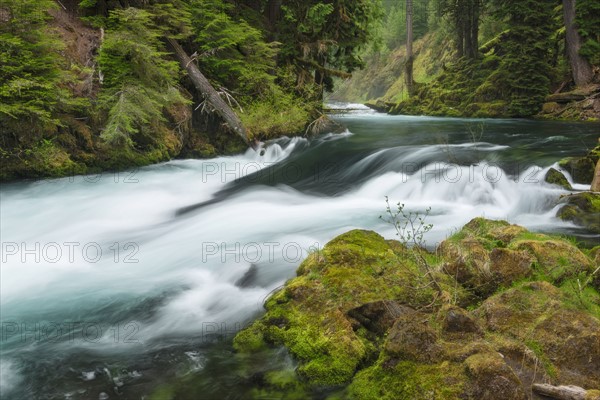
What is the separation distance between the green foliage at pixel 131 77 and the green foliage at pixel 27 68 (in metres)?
1.23

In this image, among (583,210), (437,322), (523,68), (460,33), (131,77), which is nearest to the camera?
(437,322)

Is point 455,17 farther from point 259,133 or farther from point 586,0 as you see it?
point 259,133

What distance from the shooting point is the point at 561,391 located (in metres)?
2.89

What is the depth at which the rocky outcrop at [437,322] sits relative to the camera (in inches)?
127

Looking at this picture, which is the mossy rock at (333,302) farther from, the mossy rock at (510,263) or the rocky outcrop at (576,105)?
the rocky outcrop at (576,105)

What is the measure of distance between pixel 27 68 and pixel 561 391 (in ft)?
31.7

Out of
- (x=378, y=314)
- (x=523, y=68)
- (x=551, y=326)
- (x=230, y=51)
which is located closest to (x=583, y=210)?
(x=551, y=326)

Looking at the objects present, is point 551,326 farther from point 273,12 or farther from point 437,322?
point 273,12

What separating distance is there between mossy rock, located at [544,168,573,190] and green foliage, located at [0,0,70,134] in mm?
9803

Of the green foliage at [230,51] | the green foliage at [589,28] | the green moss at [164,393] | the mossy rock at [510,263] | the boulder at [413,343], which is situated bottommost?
the green moss at [164,393]

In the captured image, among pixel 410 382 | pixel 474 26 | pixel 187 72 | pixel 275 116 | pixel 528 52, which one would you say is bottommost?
pixel 410 382

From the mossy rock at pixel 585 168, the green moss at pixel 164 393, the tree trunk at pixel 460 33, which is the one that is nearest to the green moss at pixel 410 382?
the green moss at pixel 164 393

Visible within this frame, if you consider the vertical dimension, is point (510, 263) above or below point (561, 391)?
above

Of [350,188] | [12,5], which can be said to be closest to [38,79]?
[12,5]
